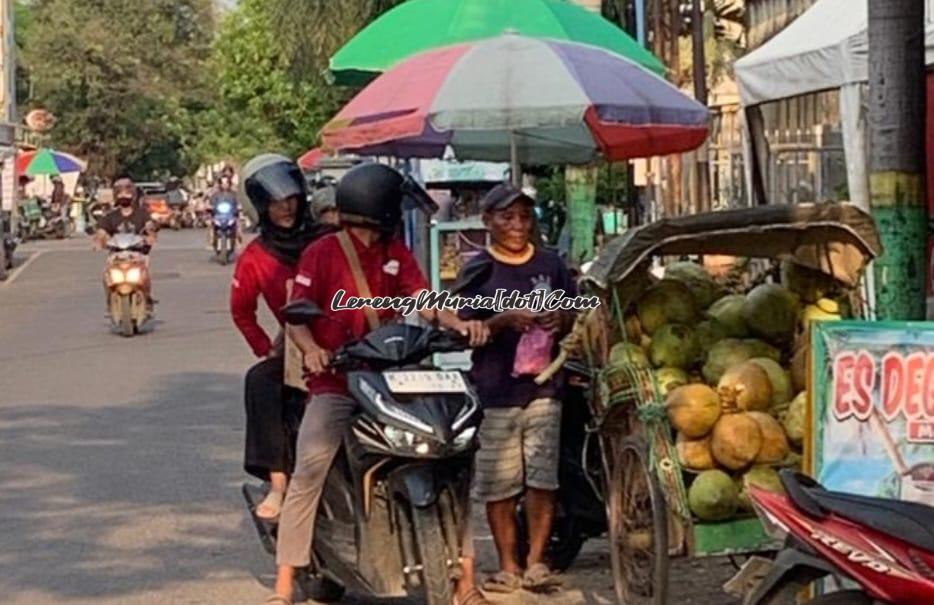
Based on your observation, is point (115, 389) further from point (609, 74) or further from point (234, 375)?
point (609, 74)

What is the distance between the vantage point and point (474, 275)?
25.2ft

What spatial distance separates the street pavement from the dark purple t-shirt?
0.90 meters

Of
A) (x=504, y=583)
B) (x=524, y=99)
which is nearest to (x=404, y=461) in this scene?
(x=504, y=583)

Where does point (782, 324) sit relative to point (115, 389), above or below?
above

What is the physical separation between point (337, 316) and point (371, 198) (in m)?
0.50

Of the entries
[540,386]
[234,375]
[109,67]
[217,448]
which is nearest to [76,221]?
[109,67]

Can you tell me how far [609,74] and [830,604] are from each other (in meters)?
4.82

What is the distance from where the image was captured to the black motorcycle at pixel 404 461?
6.45 meters

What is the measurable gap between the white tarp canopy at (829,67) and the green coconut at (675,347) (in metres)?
1.53

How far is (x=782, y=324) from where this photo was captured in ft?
23.2

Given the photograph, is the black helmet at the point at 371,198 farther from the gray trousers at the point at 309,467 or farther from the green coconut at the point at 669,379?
the green coconut at the point at 669,379

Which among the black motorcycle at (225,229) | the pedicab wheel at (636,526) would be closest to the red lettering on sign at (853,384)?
the pedicab wheel at (636,526)

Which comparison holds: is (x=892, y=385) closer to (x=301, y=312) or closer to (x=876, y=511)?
(x=876, y=511)

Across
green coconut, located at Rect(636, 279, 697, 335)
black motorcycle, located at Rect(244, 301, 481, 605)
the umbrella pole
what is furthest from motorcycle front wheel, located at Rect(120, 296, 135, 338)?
green coconut, located at Rect(636, 279, 697, 335)
